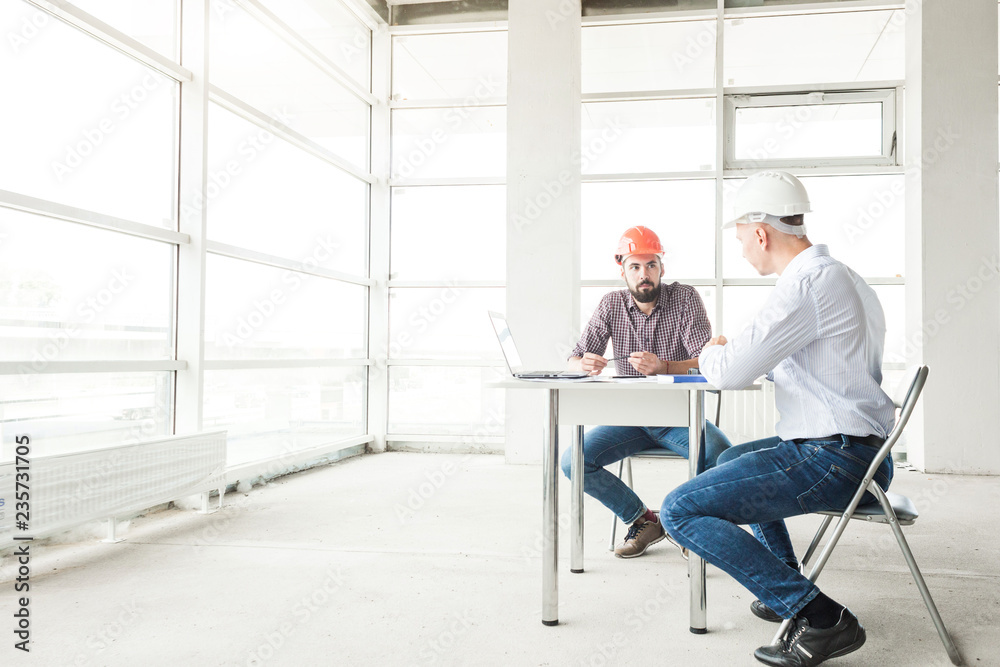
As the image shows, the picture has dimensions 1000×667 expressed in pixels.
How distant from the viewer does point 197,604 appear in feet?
8.16

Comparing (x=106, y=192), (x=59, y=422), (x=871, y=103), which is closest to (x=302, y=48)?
(x=106, y=192)

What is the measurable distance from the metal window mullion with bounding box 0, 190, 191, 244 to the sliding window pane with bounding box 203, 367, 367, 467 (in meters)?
0.83

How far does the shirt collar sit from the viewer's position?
202cm

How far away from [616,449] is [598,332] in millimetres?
735

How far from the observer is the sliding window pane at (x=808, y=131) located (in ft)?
19.1

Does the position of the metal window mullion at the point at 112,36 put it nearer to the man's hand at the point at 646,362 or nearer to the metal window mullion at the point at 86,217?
the metal window mullion at the point at 86,217

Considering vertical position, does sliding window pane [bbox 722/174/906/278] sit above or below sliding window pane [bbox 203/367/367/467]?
above

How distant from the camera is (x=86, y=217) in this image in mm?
3395

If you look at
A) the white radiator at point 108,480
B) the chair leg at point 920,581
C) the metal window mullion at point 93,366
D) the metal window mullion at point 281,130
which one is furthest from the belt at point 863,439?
the metal window mullion at point 281,130

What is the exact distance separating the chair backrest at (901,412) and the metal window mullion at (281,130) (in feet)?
12.6

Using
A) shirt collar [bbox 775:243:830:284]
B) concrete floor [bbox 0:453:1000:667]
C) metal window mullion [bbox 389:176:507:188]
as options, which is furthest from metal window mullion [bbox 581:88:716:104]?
shirt collar [bbox 775:243:830:284]

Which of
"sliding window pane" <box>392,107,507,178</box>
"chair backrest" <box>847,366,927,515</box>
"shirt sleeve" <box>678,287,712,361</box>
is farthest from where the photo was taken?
"sliding window pane" <box>392,107,507,178</box>

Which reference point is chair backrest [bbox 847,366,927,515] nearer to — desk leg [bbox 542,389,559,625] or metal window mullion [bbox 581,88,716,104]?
desk leg [bbox 542,389,559,625]

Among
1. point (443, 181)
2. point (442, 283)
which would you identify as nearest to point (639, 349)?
point (442, 283)
